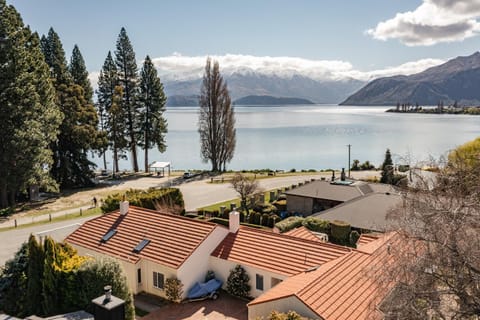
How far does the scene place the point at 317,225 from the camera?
23.2 m

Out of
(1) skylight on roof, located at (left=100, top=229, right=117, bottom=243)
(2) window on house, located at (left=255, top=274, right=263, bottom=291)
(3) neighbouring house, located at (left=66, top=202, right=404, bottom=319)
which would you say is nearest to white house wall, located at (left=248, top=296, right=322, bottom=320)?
(3) neighbouring house, located at (left=66, top=202, right=404, bottom=319)

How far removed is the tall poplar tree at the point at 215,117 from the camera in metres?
51.1

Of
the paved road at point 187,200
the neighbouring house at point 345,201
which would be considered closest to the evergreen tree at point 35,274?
the paved road at point 187,200

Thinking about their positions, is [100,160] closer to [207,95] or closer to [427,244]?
[207,95]

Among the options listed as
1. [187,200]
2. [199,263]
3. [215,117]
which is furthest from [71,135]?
[199,263]

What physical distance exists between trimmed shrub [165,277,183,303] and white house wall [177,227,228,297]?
10.4 inches

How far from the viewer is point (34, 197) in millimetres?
35438

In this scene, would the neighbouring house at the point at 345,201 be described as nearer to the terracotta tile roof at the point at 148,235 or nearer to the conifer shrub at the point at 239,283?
the conifer shrub at the point at 239,283

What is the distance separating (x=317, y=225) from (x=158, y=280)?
35.3 ft

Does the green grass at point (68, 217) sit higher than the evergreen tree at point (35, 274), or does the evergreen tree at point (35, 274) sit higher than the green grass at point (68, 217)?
the evergreen tree at point (35, 274)

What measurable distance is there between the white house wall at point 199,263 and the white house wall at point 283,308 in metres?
4.03

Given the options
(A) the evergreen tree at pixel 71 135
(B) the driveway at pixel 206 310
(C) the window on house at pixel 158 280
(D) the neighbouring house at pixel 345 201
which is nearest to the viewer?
(B) the driveway at pixel 206 310

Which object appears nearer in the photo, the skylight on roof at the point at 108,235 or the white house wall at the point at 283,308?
the white house wall at the point at 283,308

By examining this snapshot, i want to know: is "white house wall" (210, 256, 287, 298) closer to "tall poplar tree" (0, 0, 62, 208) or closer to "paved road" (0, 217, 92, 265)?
"paved road" (0, 217, 92, 265)
